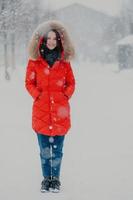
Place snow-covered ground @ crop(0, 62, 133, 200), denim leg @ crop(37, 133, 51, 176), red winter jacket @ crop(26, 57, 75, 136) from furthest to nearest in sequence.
→ snow-covered ground @ crop(0, 62, 133, 200) < denim leg @ crop(37, 133, 51, 176) < red winter jacket @ crop(26, 57, 75, 136)

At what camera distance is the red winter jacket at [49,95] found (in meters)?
5.94

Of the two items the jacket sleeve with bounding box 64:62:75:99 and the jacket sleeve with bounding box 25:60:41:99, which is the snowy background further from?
the jacket sleeve with bounding box 25:60:41:99

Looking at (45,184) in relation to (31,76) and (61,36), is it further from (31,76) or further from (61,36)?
(61,36)

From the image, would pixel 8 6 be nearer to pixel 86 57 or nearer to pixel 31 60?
pixel 31 60

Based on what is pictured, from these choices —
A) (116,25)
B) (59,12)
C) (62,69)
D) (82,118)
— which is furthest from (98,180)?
(59,12)

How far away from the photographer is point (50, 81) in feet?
19.4

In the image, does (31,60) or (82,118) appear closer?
(31,60)

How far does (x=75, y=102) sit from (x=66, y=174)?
10876 mm

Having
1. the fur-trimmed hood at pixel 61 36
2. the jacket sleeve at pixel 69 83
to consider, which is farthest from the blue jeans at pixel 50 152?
the fur-trimmed hood at pixel 61 36

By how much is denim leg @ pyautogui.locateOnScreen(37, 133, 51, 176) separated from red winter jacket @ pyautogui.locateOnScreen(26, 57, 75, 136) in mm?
126

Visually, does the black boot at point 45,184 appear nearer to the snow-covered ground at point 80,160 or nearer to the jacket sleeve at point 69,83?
the snow-covered ground at point 80,160

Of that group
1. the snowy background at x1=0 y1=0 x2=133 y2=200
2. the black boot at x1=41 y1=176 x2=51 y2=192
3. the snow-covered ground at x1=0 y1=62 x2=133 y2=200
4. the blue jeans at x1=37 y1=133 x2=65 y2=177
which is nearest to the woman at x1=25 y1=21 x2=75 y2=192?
the blue jeans at x1=37 y1=133 x2=65 y2=177

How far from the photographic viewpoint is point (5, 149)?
8867 mm

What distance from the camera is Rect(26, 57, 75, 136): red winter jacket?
594 cm
